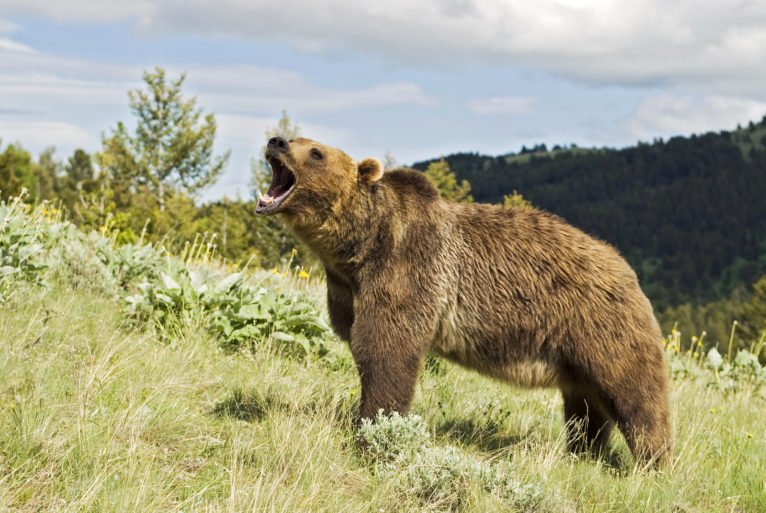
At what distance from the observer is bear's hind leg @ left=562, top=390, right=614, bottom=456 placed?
18.6 feet

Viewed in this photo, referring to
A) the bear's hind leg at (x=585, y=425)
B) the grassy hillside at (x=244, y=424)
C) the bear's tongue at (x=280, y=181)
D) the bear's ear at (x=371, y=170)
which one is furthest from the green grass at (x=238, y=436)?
the bear's ear at (x=371, y=170)

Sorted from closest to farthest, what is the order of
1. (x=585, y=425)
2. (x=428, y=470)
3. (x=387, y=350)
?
(x=428, y=470), (x=387, y=350), (x=585, y=425)

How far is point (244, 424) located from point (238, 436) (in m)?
0.38

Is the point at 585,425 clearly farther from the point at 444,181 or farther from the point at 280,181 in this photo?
the point at 444,181

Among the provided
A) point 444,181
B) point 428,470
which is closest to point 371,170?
point 428,470

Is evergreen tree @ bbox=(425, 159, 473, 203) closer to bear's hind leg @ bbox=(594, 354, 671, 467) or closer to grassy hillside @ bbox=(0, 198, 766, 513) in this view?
grassy hillside @ bbox=(0, 198, 766, 513)

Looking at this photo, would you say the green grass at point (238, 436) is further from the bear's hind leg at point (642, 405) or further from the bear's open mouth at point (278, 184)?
the bear's open mouth at point (278, 184)

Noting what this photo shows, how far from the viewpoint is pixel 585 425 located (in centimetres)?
572

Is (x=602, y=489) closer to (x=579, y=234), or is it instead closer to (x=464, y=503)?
(x=464, y=503)

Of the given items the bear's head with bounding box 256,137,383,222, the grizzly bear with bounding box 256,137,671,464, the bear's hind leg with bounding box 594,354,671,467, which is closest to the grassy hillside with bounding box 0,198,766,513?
the bear's hind leg with bounding box 594,354,671,467

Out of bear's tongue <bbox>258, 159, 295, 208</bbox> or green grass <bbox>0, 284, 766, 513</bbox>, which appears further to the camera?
bear's tongue <bbox>258, 159, 295, 208</bbox>

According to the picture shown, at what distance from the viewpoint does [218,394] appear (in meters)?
5.65

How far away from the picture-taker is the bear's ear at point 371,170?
5324 mm

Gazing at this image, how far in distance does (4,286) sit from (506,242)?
3947 mm
